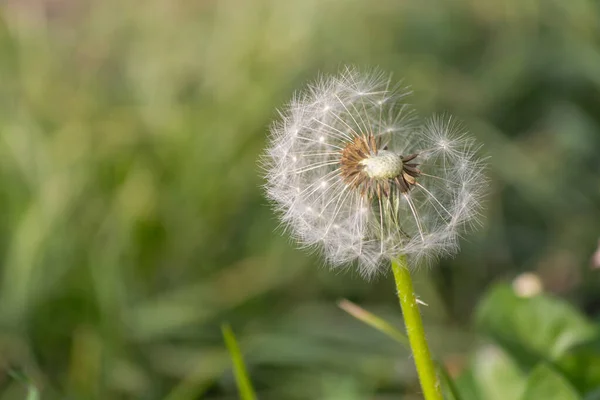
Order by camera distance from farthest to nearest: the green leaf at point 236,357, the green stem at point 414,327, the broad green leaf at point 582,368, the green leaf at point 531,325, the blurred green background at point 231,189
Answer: the blurred green background at point 231,189, the green leaf at point 531,325, the broad green leaf at point 582,368, the green leaf at point 236,357, the green stem at point 414,327

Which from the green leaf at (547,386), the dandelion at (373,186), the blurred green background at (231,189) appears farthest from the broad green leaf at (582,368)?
the dandelion at (373,186)

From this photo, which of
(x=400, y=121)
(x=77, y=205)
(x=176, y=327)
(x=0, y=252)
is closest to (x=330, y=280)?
(x=176, y=327)

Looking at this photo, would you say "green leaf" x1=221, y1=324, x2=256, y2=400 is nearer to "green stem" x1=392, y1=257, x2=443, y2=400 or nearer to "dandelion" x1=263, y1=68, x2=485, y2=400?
"dandelion" x1=263, y1=68, x2=485, y2=400

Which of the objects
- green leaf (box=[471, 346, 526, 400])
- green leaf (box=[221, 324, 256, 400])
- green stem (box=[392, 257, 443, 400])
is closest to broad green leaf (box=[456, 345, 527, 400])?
green leaf (box=[471, 346, 526, 400])

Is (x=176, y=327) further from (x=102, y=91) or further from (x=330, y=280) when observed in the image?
(x=102, y=91)

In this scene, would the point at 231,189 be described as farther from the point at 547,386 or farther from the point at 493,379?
the point at 547,386

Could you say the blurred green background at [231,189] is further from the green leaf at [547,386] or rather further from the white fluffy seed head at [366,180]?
the white fluffy seed head at [366,180]
